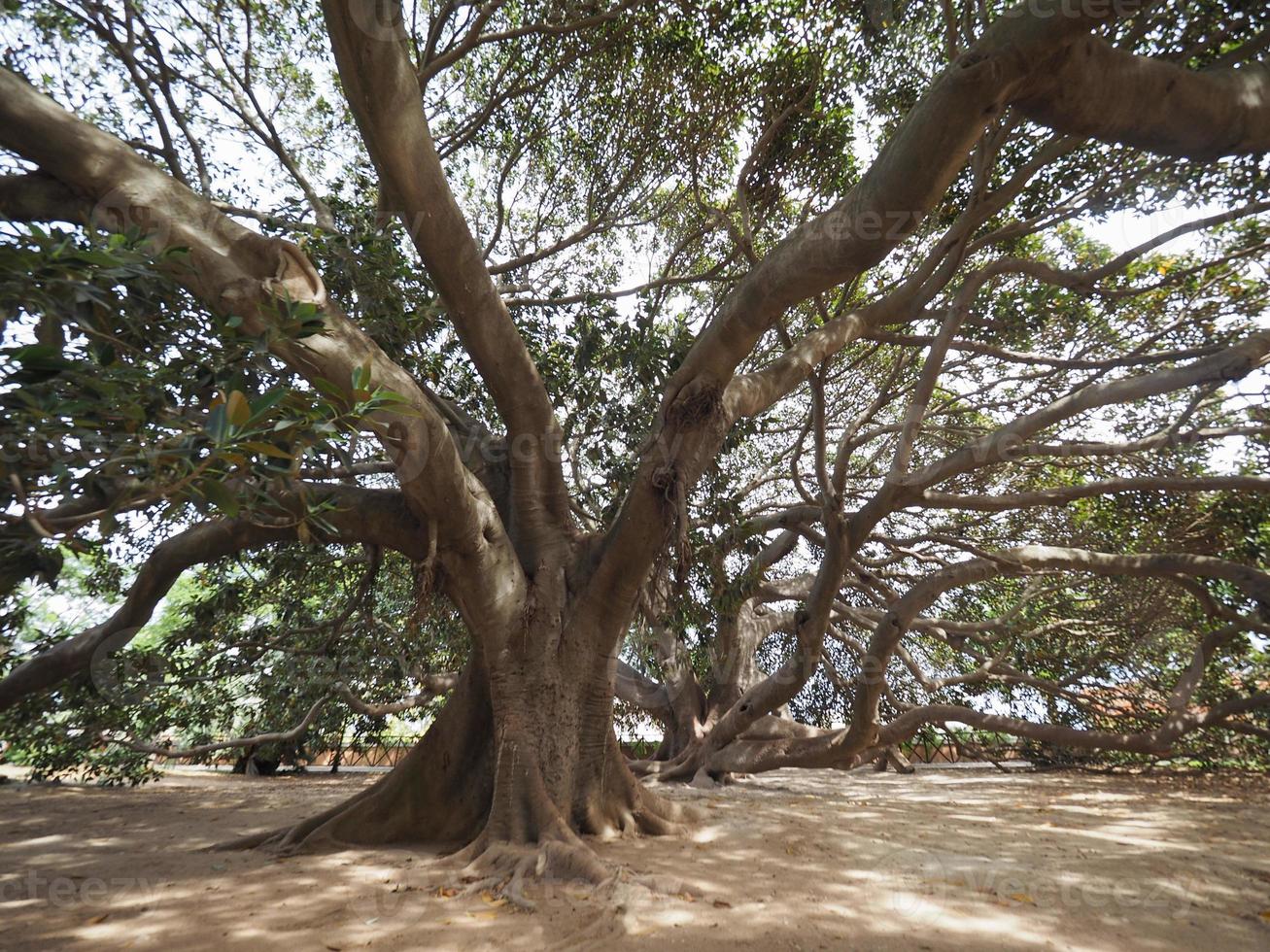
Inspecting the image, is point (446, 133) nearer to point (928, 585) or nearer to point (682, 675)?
point (928, 585)

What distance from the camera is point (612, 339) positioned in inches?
268

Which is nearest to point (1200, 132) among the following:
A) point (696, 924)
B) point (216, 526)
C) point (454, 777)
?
point (696, 924)

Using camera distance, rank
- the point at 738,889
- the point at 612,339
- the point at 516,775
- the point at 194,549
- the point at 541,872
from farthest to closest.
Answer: the point at 612,339 → the point at 194,549 → the point at 516,775 → the point at 541,872 → the point at 738,889

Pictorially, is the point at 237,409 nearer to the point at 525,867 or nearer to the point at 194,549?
the point at 525,867

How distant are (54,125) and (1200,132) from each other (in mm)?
4948

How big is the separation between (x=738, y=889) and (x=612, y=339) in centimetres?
452

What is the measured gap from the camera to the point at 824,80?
22.7 ft

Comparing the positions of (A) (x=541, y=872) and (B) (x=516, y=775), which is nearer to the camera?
(A) (x=541, y=872)

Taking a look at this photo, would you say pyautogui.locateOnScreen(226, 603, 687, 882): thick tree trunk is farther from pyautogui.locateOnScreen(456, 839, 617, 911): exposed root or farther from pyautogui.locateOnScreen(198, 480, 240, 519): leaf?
pyautogui.locateOnScreen(198, 480, 240, 519): leaf

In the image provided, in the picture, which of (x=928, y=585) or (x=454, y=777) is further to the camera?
(x=928, y=585)

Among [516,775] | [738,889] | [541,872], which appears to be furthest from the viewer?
[516,775]
